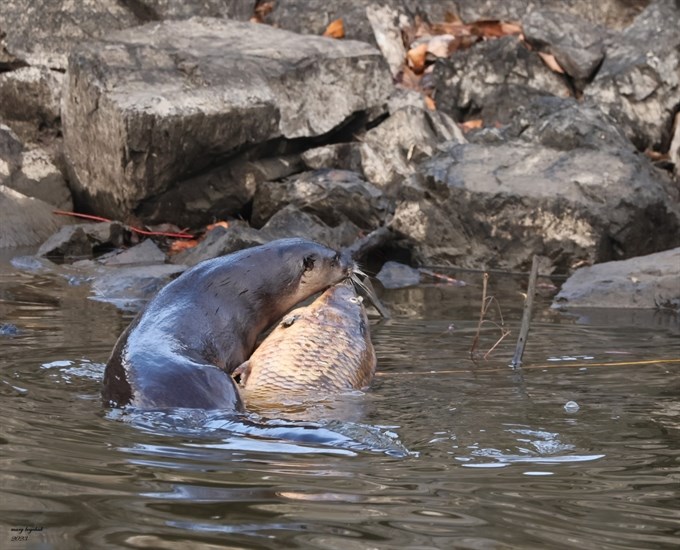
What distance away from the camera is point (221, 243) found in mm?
9703

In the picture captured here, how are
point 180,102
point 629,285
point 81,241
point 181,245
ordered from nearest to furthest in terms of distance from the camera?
point 629,285 → point 81,241 → point 180,102 → point 181,245

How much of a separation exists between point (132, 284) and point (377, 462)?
534cm

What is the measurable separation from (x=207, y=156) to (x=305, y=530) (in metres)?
8.93

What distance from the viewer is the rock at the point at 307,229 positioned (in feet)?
34.3

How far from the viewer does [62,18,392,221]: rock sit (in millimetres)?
11203

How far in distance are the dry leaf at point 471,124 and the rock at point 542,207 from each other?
294 centimetres

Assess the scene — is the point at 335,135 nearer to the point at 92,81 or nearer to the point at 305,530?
the point at 92,81

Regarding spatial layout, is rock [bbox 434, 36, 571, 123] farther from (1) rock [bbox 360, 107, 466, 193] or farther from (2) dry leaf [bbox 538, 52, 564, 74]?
(1) rock [bbox 360, 107, 466, 193]

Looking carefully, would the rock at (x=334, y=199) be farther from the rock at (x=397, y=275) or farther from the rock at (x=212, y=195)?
the rock at (x=397, y=275)

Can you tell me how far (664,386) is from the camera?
5387mm

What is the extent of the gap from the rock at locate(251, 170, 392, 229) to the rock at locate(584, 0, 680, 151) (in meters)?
3.51

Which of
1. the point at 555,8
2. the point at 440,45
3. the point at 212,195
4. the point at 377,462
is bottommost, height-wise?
the point at 212,195

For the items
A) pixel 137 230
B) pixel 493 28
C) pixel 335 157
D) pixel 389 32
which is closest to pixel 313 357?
pixel 137 230

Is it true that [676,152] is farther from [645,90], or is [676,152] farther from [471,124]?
[471,124]
